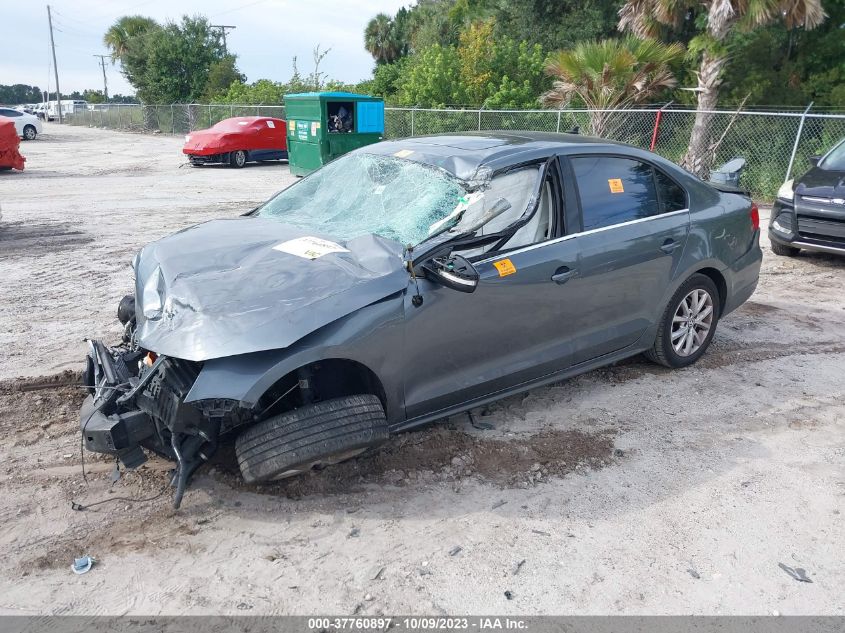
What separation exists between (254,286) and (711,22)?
14354 mm

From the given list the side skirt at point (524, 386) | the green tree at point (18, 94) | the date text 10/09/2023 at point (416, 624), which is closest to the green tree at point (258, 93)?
the side skirt at point (524, 386)

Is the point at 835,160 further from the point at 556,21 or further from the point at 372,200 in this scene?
the point at 556,21

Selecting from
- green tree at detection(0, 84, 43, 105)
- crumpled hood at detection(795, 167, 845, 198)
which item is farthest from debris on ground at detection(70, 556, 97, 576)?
green tree at detection(0, 84, 43, 105)

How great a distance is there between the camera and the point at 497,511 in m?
3.40

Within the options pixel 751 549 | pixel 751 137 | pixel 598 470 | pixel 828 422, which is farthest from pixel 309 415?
pixel 751 137

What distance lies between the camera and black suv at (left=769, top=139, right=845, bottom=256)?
802 cm

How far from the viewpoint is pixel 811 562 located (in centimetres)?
309

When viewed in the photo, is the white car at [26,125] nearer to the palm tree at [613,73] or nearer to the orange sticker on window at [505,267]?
the palm tree at [613,73]

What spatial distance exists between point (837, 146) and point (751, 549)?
7.74 metres

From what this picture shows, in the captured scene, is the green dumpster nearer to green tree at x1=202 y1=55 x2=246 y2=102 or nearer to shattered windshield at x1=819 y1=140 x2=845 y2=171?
shattered windshield at x1=819 y1=140 x2=845 y2=171

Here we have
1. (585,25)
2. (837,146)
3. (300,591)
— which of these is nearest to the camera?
(300,591)

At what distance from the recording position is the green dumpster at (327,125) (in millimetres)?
16094

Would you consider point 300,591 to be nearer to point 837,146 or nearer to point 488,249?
point 488,249

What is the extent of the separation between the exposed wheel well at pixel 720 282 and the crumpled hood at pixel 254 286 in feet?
8.71
